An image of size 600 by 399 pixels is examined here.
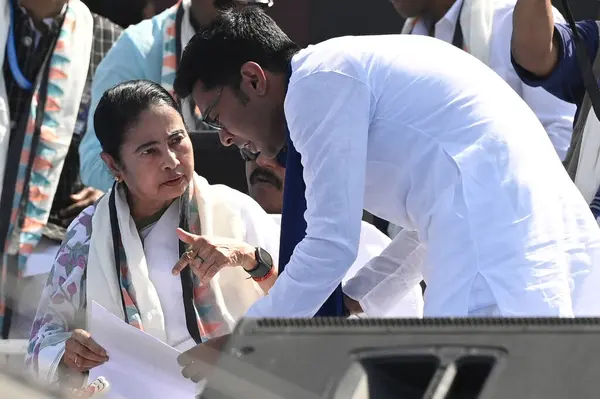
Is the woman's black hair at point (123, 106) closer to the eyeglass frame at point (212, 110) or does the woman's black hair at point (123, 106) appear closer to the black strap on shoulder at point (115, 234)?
the black strap on shoulder at point (115, 234)

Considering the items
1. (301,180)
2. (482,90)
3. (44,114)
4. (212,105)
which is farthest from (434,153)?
(44,114)

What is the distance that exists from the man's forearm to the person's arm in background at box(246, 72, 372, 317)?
0.80 metres

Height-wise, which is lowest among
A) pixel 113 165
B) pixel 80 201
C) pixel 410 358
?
pixel 80 201

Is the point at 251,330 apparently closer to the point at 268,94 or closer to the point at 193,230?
the point at 268,94

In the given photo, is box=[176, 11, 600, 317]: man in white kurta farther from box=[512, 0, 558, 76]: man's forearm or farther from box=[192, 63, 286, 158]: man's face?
box=[512, 0, 558, 76]: man's forearm

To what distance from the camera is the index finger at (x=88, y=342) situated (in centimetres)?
282

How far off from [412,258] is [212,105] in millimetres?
607

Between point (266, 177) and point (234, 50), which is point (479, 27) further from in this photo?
point (234, 50)

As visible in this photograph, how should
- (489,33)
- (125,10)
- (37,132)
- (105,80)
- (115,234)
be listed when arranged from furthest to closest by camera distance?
(125,10)
(37,132)
(105,80)
(489,33)
(115,234)

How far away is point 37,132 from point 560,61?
2.20 metres

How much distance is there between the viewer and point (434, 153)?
7.13 feet

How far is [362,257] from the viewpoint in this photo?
3328 millimetres

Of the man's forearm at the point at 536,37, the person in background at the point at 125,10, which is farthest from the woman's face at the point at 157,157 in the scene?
the person in background at the point at 125,10

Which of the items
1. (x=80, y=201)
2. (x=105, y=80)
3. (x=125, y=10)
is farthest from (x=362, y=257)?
(x=125, y=10)
